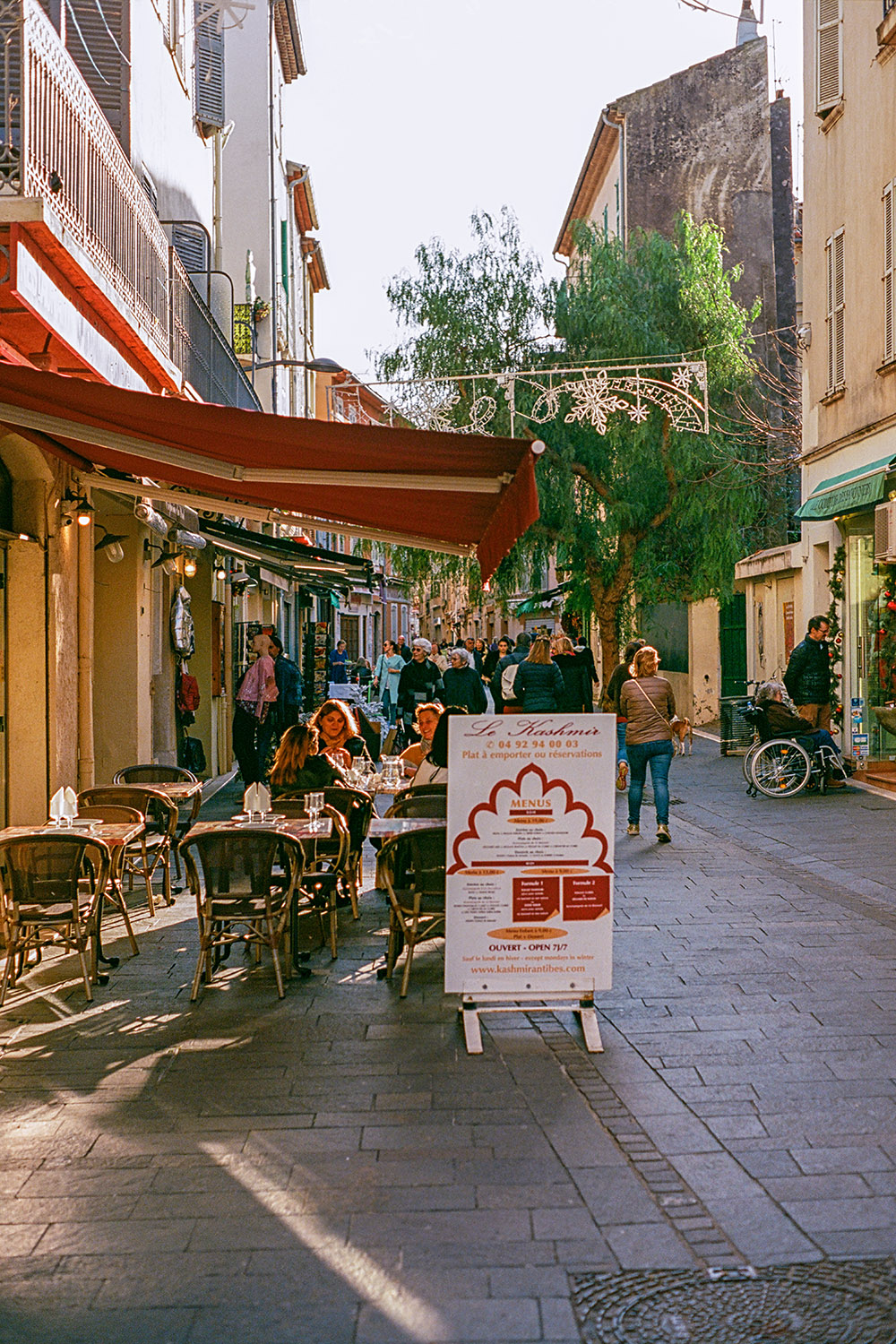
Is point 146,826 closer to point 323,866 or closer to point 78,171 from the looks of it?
point 323,866

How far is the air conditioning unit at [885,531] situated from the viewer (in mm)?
14773

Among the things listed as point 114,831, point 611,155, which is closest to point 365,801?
point 114,831

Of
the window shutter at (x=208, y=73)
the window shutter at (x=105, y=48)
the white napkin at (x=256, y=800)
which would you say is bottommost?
the white napkin at (x=256, y=800)

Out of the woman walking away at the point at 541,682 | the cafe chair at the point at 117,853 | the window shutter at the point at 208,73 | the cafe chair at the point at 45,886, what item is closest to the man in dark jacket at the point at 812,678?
the woman walking away at the point at 541,682

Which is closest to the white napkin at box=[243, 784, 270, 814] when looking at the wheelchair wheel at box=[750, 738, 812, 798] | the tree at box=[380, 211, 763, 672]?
the wheelchair wheel at box=[750, 738, 812, 798]

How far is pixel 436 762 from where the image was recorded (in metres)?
8.85

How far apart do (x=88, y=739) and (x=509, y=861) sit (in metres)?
6.93

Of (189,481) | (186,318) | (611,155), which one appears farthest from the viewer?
(611,155)

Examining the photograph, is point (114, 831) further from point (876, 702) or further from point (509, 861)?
point (876, 702)

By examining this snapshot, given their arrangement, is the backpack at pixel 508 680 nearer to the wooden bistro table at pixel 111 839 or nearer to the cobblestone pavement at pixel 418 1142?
the wooden bistro table at pixel 111 839

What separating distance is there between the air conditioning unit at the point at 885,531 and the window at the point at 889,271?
1.92 m

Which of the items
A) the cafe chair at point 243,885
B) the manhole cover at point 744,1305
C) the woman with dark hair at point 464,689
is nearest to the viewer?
the manhole cover at point 744,1305

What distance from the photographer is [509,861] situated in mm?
6227

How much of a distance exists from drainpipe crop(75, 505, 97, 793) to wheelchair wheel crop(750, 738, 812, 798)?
7509mm
